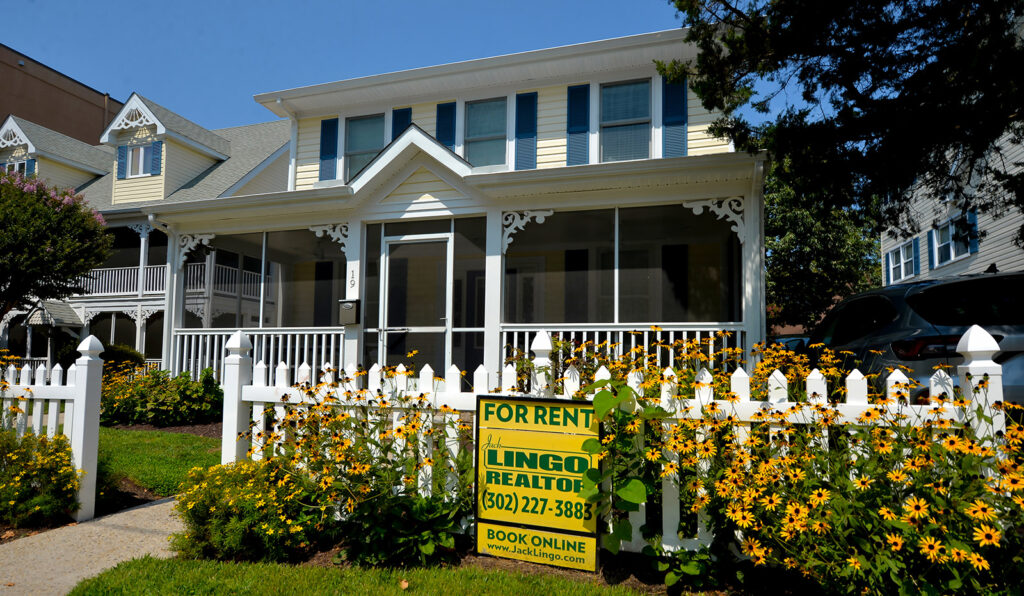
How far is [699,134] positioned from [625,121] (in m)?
1.34

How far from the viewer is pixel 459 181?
926 cm

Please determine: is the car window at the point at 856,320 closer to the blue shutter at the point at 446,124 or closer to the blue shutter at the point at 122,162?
the blue shutter at the point at 446,124

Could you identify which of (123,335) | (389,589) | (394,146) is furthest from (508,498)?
(123,335)

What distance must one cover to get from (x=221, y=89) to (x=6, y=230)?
18.7 ft

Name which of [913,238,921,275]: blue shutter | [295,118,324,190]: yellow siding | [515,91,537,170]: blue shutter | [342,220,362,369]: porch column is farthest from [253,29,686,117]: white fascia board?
[913,238,921,275]: blue shutter

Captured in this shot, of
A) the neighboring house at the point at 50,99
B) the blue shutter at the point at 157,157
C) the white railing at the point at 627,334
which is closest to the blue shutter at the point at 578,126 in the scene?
the white railing at the point at 627,334

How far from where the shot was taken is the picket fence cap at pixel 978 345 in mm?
2967

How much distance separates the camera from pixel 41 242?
45.8 ft

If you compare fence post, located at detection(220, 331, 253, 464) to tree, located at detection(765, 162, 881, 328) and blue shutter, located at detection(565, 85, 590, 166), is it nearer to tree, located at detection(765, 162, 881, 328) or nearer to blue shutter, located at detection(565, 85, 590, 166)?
blue shutter, located at detection(565, 85, 590, 166)

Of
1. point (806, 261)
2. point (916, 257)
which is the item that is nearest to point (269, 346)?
point (806, 261)

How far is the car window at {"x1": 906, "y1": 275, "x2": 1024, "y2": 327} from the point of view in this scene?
4.73 metres

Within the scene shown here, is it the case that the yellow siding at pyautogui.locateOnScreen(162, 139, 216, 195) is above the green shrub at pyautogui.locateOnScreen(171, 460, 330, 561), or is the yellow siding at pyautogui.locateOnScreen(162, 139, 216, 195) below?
above

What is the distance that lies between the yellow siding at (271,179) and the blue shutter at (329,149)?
3.26m

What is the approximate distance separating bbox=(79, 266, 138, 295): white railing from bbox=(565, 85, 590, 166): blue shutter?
14.4 m
